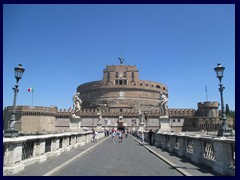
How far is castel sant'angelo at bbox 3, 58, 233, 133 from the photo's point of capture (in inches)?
2812

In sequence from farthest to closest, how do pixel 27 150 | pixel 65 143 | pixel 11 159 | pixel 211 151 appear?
1. pixel 65 143
2. pixel 27 150
3. pixel 211 151
4. pixel 11 159

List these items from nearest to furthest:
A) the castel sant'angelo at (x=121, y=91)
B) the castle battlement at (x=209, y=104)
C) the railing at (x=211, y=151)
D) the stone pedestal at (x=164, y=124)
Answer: the railing at (x=211, y=151)
the stone pedestal at (x=164, y=124)
the castle battlement at (x=209, y=104)
the castel sant'angelo at (x=121, y=91)

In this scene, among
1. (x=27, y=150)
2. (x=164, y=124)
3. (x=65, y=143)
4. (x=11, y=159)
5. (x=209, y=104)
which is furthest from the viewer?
(x=209, y=104)

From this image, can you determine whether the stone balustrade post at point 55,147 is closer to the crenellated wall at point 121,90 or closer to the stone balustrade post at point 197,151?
the stone balustrade post at point 197,151

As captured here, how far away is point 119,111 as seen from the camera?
261 ft

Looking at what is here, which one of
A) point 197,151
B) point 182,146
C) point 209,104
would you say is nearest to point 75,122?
point 182,146

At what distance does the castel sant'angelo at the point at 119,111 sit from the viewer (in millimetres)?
71413

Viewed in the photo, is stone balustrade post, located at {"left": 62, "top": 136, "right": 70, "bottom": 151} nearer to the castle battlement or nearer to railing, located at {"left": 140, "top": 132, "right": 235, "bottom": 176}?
railing, located at {"left": 140, "top": 132, "right": 235, "bottom": 176}

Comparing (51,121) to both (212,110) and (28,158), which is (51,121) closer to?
(212,110)

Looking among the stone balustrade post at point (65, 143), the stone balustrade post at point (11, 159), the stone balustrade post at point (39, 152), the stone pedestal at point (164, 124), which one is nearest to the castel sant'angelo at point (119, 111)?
the stone pedestal at point (164, 124)

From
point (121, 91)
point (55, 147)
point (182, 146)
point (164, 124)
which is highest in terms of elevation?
point (121, 91)

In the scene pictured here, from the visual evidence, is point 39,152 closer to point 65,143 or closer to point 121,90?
point 65,143

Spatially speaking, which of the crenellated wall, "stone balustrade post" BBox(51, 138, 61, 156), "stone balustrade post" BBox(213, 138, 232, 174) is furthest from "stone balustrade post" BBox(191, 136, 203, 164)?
the crenellated wall
